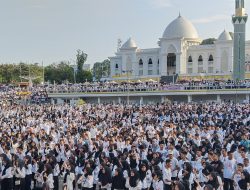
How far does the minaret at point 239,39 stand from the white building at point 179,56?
9.94 metres

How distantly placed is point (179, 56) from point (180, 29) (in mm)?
5948

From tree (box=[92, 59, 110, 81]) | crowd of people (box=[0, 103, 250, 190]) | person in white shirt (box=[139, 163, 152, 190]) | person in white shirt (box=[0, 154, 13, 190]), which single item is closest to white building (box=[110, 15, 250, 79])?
tree (box=[92, 59, 110, 81])

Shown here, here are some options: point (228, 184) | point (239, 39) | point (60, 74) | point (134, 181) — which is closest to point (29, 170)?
point (134, 181)

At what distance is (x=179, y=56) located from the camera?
63.5 m

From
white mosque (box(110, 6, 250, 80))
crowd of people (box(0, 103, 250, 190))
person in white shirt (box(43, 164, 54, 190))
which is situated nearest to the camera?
crowd of people (box(0, 103, 250, 190))

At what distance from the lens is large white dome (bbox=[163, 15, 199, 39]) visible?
219 ft

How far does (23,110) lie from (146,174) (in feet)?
73.9

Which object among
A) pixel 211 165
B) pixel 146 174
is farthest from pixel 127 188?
pixel 211 165

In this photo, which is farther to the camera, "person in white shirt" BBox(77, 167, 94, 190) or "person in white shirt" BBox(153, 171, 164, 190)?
"person in white shirt" BBox(77, 167, 94, 190)

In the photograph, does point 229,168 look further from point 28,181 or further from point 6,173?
point 6,173

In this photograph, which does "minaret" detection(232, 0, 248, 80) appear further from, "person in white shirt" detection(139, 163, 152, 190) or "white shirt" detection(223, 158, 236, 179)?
"person in white shirt" detection(139, 163, 152, 190)

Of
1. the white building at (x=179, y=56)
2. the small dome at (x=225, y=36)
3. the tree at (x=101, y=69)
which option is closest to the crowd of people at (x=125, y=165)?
the white building at (x=179, y=56)

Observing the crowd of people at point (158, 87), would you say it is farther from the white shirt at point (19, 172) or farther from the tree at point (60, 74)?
the white shirt at point (19, 172)

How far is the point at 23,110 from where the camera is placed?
1226 inches
